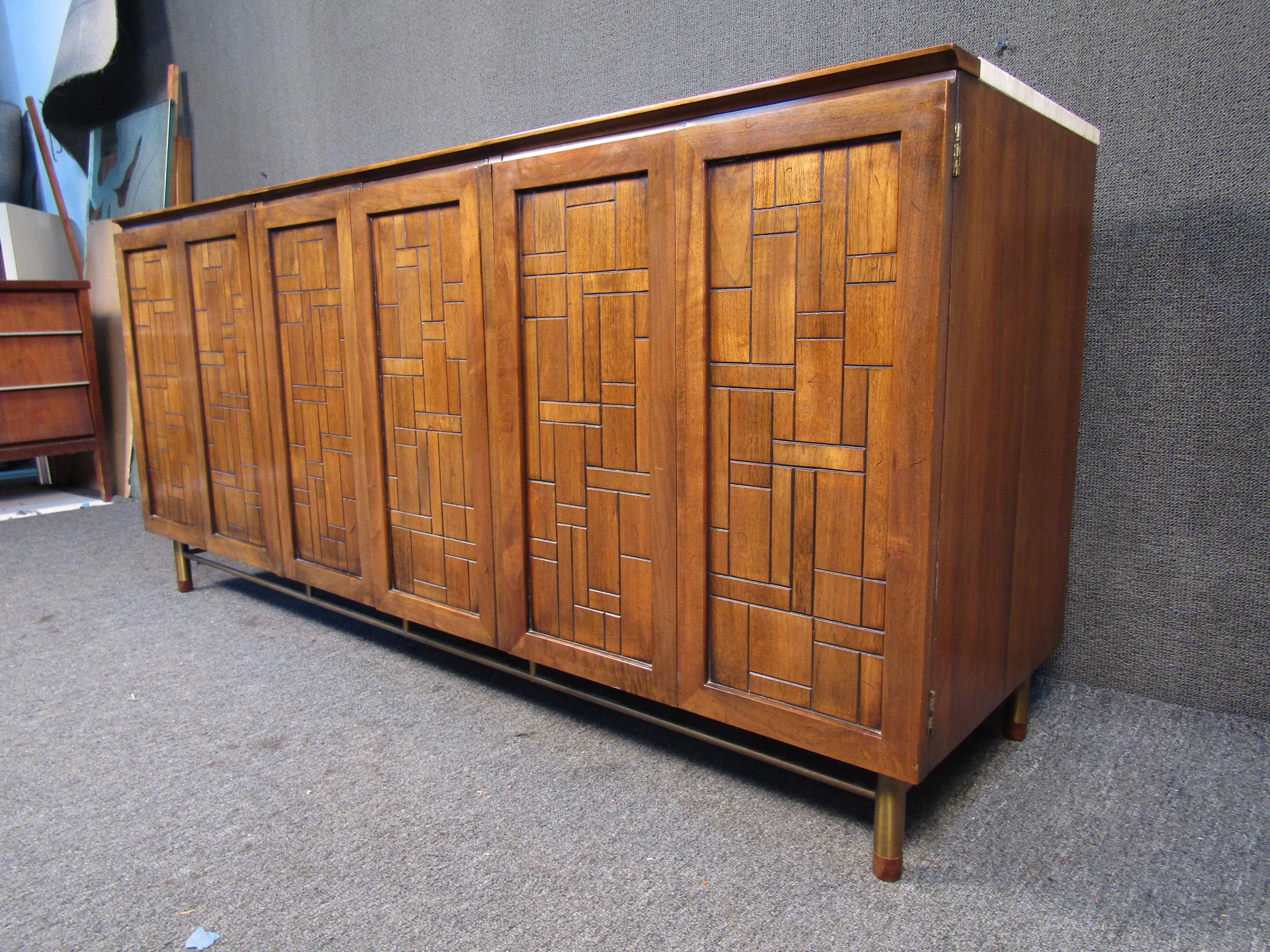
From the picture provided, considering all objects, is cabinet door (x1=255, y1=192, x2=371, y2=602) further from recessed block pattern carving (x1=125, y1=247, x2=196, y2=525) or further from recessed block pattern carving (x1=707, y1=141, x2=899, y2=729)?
recessed block pattern carving (x1=707, y1=141, x2=899, y2=729)

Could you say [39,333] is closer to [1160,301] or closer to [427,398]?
[427,398]

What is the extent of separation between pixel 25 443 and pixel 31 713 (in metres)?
2.23

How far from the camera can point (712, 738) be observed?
1325mm

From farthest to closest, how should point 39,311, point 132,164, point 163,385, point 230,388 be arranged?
1. point 132,164
2. point 39,311
3. point 163,385
4. point 230,388

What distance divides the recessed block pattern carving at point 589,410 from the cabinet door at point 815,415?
10 centimetres

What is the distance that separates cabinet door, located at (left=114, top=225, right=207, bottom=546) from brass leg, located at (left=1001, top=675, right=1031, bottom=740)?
6.65 feet

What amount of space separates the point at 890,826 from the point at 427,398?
1.13 m

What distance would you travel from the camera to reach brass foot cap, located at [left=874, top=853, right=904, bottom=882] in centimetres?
114

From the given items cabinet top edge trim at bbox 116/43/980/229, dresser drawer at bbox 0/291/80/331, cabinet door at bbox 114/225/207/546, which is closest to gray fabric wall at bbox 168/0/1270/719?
cabinet top edge trim at bbox 116/43/980/229

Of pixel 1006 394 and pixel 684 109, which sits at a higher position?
pixel 684 109

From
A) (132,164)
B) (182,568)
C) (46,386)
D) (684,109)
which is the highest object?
(132,164)

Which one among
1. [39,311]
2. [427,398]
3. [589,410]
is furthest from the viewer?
[39,311]

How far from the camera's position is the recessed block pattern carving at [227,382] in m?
2.04

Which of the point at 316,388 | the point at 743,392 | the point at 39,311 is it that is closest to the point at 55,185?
the point at 39,311
